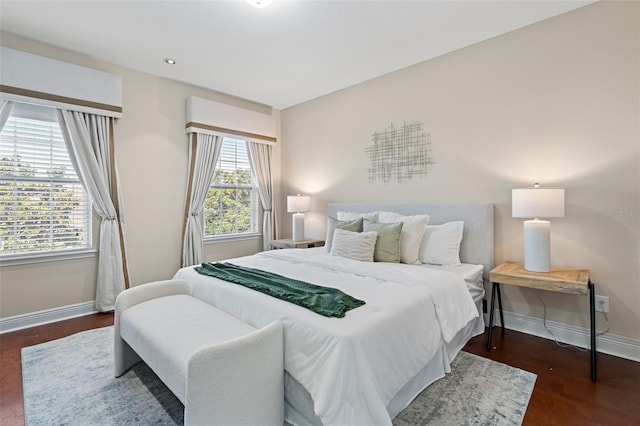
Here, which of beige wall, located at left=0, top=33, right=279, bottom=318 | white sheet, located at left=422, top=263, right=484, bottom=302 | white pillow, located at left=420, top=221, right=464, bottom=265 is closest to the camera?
white sheet, located at left=422, top=263, right=484, bottom=302

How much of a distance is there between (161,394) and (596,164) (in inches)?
141

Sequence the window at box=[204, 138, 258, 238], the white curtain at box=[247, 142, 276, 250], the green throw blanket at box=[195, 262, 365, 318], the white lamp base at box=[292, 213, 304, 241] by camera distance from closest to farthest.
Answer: the green throw blanket at box=[195, 262, 365, 318] < the window at box=[204, 138, 258, 238] < the white lamp base at box=[292, 213, 304, 241] < the white curtain at box=[247, 142, 276, 250]

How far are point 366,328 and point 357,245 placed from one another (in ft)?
4.97

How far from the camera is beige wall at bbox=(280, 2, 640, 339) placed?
92.8 inches

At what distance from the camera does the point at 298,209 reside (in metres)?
4.55

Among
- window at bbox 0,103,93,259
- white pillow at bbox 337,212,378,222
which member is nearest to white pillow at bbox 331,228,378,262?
white pillow at bbox 337,212,378,222

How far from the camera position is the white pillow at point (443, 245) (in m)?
2.91

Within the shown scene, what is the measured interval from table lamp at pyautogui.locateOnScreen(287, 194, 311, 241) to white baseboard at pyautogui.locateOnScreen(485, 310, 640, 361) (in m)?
2.62

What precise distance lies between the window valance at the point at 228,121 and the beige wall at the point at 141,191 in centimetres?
18

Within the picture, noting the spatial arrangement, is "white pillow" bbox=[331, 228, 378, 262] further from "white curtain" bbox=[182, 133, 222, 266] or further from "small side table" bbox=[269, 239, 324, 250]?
"white curtain" bbox=[182, 133, 222, 266]

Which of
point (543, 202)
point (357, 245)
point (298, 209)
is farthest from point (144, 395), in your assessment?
point (543, 202)

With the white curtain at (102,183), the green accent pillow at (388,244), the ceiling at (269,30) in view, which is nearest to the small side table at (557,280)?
the green accent pillow at (388,244)

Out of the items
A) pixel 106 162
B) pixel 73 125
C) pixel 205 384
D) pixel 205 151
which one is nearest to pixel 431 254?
pixel 205 384

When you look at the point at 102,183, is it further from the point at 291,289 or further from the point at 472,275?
the point at 472,275
